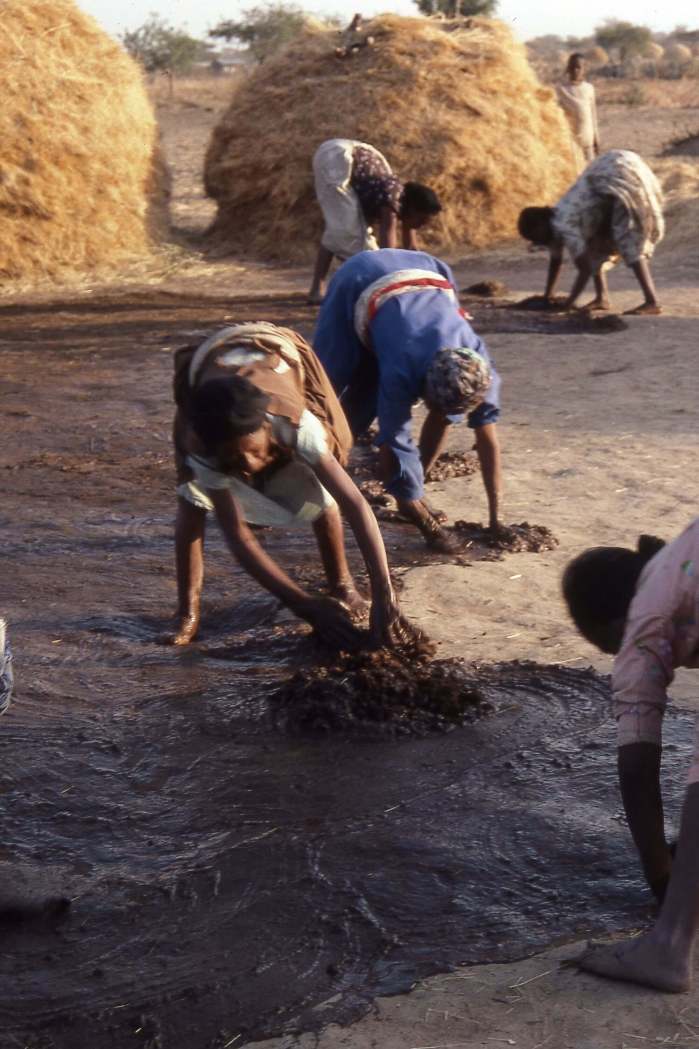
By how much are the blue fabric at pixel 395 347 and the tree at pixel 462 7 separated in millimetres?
22533

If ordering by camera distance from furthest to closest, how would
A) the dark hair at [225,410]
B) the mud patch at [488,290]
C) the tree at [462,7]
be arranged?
the tree at [462,7] → the mud patch at [488,290] → the dark hair at [225,410]

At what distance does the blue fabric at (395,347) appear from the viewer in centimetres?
449

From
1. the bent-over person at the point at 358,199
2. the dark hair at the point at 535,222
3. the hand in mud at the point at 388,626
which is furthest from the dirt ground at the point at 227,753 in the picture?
the dark hair at the point at 535,222

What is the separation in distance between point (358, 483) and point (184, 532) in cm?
173

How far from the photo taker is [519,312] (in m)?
9.74

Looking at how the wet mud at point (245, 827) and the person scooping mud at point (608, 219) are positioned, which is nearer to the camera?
the wet mud at point (245, 827)

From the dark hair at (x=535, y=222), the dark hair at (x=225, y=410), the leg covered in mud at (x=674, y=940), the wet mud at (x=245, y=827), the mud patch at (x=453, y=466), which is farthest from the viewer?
the dark hair at (x=535, y=222)

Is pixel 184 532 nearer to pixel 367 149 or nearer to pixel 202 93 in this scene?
pixel 367 149

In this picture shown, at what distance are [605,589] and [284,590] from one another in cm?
138

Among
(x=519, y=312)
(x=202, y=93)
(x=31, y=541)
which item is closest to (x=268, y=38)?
(x=202, y=93)

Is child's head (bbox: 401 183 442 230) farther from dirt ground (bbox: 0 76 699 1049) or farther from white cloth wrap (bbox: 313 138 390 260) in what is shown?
white cloth wrap (bbox: 313 138 390 260)

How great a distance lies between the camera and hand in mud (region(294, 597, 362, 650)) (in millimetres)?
3707

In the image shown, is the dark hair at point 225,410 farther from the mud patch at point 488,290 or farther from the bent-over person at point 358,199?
the mud patch at point 488,290

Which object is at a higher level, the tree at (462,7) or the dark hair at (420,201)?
the tree at (462,7)
